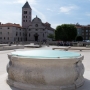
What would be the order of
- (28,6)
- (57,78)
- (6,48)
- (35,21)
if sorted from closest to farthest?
(57,78)
(6,48)
(35,21)
(28,6)

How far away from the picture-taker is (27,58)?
217 inches

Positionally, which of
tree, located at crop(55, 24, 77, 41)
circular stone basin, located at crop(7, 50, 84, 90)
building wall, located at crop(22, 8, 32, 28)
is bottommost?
circular stone basin, located at crop(7, 50, 84, 90)

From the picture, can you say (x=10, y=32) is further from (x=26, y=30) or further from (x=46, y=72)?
(x=46, y=72)

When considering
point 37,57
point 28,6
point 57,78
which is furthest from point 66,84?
point 28,6

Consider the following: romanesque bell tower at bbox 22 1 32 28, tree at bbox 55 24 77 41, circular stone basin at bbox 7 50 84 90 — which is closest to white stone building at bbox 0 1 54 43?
romanesque bell tower at bbox 22 1 32 28

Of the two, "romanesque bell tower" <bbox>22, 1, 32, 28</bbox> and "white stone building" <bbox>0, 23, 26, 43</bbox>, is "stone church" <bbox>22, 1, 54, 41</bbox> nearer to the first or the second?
"romanesque bell tower" <bbox>22, 1, 32, 28</bbox>

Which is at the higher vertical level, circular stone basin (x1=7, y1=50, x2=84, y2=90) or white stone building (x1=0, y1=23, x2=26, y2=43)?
white stone building (x1=0, y1=23, x2=26, y2=43)

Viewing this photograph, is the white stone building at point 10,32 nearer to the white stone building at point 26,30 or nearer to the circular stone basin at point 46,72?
the white stone building at point 26,30

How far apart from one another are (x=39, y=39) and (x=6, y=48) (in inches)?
2757

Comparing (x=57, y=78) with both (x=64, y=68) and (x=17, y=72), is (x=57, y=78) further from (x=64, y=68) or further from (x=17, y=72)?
(x=17, y=72)

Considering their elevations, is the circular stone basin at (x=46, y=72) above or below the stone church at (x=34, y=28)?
below

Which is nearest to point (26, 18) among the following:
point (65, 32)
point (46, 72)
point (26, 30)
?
point (26, 30)

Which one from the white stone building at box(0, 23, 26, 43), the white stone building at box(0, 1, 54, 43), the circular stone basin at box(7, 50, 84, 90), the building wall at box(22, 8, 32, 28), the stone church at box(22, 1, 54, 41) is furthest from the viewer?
the building wall at box(22, 8, 32, 28)

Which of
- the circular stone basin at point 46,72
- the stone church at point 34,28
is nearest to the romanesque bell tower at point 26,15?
the stone church at point 34,28
